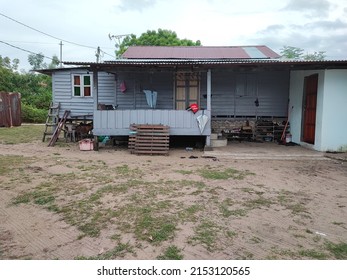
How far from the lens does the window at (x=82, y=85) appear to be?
13.3 m

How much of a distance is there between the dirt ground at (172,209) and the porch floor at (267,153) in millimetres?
740

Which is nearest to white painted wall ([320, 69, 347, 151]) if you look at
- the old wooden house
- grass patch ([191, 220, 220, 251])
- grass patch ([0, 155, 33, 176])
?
the old wooden house

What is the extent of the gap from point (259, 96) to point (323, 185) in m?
7.44

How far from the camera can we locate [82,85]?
13.3 meters

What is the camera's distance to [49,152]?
9.79 meters

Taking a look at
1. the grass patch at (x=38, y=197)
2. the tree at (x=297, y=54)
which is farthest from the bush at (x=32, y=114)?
the tree at (x=297, y=54)

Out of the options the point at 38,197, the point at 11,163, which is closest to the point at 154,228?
the point at 38,197

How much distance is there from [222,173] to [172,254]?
3960 millimetres

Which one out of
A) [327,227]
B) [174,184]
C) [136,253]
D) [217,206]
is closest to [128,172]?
[174,184]

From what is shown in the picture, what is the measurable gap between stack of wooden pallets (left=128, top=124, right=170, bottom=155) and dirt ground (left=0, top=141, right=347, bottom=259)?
1519 millimetres

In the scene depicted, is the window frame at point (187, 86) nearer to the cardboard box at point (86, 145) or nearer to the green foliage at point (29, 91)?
the cardboard box at point (86, 145)

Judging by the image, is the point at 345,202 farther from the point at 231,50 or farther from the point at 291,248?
the point at 231,50

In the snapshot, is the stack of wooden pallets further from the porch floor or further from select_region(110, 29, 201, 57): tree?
select_region(110, 29, 201, 57): tree

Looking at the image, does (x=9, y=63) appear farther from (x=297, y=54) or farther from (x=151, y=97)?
(x=297, y=54)
